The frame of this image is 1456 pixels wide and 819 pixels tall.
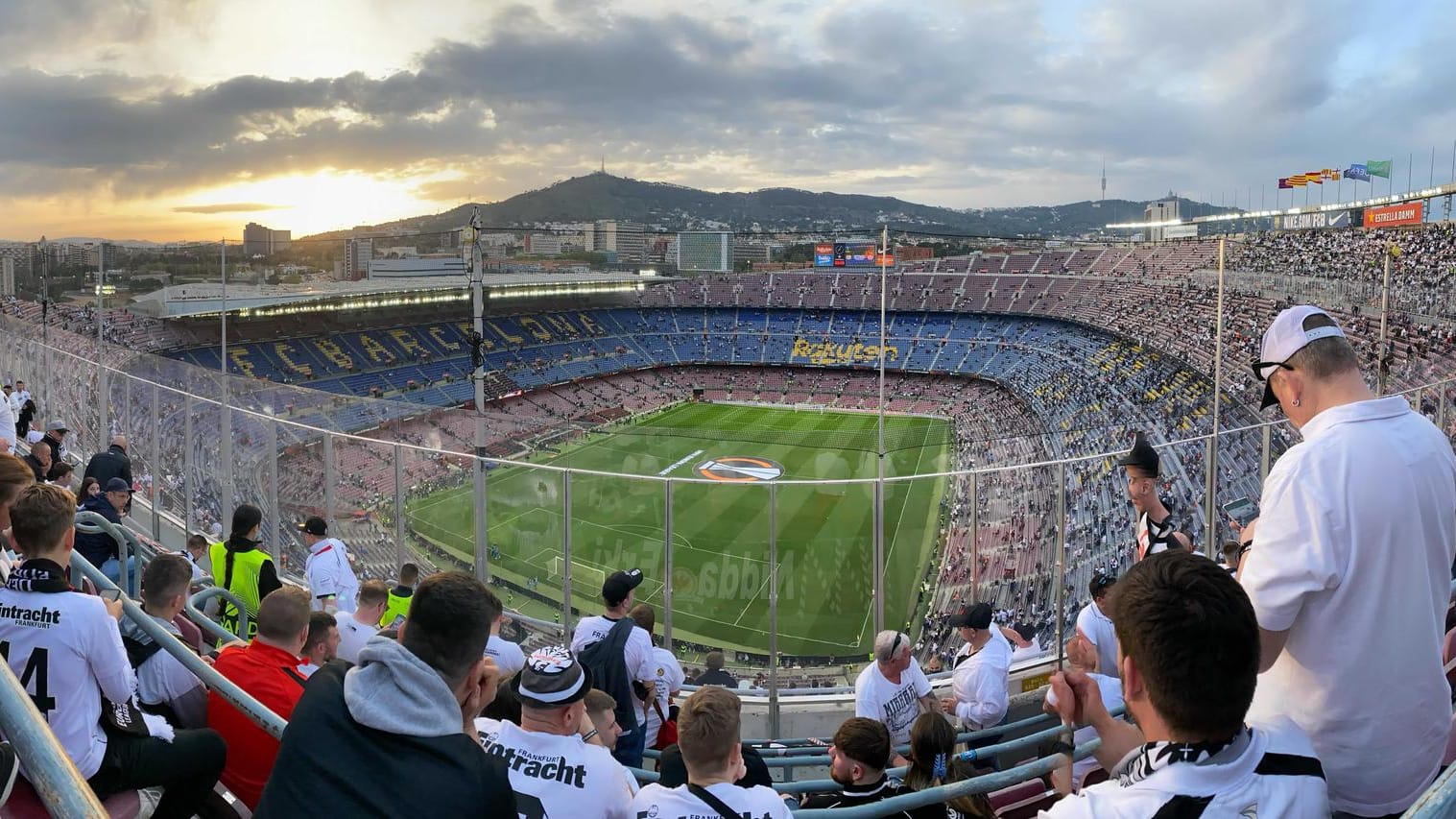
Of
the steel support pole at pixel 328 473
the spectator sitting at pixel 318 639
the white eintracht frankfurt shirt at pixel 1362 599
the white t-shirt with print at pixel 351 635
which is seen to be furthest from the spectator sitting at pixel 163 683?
the steel support pole at pixel 328 473

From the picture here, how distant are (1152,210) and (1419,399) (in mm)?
113137

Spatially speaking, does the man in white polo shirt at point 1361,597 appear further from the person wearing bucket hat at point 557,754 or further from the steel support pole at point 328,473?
the steel support pole at point 328,473

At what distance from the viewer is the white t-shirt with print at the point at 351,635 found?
499 centimetres

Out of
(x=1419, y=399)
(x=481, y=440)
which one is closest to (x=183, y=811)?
(x=481, y=440)

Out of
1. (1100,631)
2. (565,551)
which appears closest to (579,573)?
(565,551)

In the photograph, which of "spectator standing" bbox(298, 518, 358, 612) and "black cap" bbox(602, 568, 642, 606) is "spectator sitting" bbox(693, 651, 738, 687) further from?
"spectator standing" bbox(298, 518, 358, 612)

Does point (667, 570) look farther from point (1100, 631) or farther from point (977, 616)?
point (1100, 631)

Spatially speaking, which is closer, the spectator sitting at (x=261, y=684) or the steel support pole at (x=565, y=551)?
the spectator sitting at (x=261, y=684)

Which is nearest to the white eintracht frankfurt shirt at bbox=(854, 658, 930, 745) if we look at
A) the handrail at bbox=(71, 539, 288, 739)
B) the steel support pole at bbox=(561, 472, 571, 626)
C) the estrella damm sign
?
the handrail at bbox=(71, 539, 288, 739)

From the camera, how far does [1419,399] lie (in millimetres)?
8633

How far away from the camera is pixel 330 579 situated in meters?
6.77

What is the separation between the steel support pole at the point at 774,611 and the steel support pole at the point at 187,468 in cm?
787

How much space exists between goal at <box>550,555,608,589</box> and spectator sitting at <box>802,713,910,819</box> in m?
5.71

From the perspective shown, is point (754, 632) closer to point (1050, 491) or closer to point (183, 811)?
point (1050, 491)
